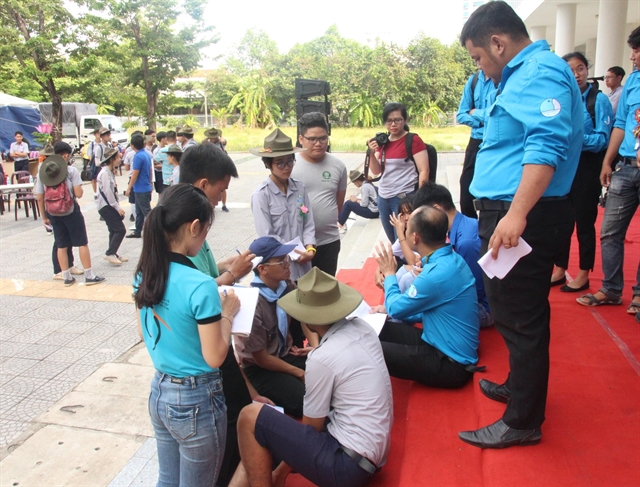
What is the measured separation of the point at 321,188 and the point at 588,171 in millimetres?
2044

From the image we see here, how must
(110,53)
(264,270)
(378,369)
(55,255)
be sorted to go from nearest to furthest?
(378,369), (264,270), (55,255), (110,53)

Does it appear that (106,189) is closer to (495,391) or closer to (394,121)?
(394,121)

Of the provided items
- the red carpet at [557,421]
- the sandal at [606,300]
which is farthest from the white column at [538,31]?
the red carpet at [557,421]

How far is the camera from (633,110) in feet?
11.4

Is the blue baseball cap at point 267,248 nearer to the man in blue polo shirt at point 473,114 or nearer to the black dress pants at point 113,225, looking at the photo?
the man in blue polo shirt at point 473,114

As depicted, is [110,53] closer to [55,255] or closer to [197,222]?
[55,255]

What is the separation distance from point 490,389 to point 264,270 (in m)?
1.38

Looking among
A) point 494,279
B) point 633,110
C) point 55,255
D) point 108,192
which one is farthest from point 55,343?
point 633,110

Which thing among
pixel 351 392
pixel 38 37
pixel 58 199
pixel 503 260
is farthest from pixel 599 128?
pixel 38 37

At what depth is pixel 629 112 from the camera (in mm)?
3531

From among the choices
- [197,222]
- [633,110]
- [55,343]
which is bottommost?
[55,343]

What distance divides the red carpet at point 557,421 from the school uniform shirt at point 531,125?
109 cm

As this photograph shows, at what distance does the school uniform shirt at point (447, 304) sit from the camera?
301cm

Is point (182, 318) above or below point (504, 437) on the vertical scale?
above
